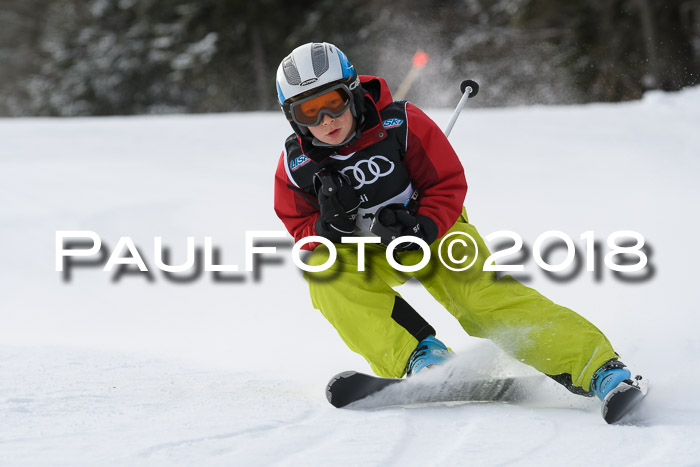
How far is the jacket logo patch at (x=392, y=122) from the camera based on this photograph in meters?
3.39

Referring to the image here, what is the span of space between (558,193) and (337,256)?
473 cm

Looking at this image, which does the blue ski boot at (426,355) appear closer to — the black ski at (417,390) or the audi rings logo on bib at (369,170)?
the black ski at (417,390)

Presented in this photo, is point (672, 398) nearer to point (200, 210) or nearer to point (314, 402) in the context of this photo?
point (314, 402)

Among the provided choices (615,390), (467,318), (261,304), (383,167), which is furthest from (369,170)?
(261,304)

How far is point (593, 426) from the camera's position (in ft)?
8.25

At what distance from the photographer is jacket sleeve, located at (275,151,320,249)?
3.46 meters

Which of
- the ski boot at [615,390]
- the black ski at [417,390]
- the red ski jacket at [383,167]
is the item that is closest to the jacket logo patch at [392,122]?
the red ski jacket at [383,167]

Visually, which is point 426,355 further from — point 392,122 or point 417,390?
point 392,122

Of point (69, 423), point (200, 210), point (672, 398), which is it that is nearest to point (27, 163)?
point (200, 210)

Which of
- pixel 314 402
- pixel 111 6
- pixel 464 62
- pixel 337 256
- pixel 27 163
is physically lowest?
pixel 314 402

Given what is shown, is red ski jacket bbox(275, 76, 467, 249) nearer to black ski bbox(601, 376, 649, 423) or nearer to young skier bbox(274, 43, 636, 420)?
young skier bbox(274, 43, 636, 420)

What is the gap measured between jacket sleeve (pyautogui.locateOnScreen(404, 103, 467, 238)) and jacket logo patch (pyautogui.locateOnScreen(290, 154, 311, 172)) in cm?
41

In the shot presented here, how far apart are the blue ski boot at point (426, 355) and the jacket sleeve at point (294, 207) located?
629 mm

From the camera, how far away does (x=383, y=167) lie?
3.37 meters
